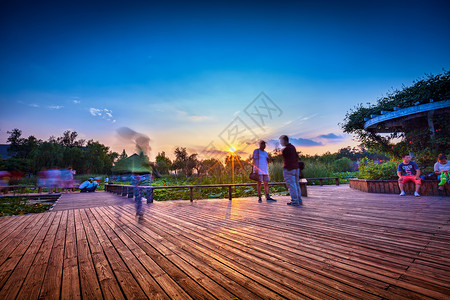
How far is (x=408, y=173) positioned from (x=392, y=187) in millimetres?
938

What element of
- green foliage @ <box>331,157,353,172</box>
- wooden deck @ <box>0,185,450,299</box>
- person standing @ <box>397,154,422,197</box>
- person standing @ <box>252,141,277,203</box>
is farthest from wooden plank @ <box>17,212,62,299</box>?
green foliage @ <box>331,157,353,172</box>

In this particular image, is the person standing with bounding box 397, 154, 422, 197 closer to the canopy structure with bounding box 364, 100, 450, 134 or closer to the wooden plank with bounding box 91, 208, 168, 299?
the canopy structure with bounding box 364, 100, 450, 134

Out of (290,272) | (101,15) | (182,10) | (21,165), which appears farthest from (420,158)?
(21,165)

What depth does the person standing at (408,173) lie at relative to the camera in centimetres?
538

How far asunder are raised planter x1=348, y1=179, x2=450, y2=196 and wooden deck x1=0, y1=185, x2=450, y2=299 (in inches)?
160

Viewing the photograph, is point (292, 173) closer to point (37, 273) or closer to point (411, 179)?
point (411, 179)

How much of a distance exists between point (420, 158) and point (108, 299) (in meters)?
10.3

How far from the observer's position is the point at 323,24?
1041 cm

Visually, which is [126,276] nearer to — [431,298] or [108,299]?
[108,299]

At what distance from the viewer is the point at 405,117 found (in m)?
7.81

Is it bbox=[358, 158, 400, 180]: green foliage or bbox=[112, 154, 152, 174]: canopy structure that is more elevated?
bbox=[112, 154, 152, 174]: canopy structure

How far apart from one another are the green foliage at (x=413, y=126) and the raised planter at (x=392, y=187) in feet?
7.13

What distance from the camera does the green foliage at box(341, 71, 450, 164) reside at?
7.01 meters

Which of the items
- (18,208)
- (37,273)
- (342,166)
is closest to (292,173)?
(37,273)
